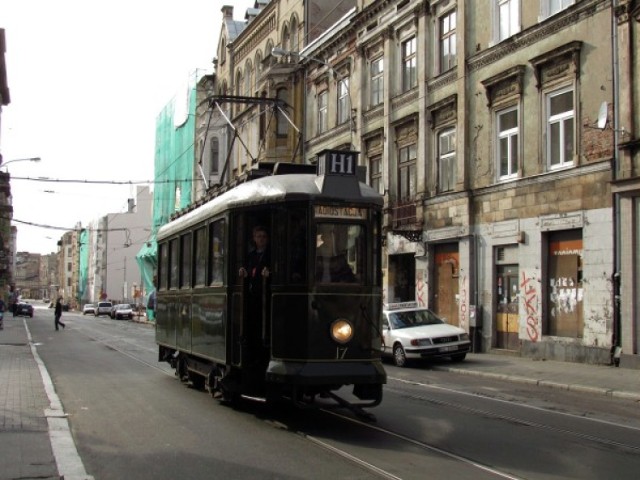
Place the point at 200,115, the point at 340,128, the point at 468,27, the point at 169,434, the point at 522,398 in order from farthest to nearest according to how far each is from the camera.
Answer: the point at 200,115, the point at 340,128, the point at 468,27, the point at 522,398, the point at 169,434

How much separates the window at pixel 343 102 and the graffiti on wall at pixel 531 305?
13.5 meters

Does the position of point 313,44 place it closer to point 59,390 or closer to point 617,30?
point 617,30

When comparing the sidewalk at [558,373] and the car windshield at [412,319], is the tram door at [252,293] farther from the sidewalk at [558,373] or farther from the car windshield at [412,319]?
the car windshield at [412,319]

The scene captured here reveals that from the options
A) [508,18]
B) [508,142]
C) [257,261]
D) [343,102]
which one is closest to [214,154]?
[343,102]

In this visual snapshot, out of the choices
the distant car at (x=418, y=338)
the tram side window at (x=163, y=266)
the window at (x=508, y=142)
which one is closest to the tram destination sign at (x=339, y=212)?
the tram side window at (x=163, y=266)

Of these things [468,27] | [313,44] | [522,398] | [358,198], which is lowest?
[522,398]

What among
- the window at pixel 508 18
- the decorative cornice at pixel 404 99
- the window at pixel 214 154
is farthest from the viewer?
the window at pixel 214 154

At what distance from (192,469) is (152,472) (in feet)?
1.19

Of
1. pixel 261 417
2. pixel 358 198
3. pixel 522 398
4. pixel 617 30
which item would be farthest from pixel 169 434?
pixel 617 30

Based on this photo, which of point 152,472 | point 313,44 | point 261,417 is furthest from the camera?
point 313,44

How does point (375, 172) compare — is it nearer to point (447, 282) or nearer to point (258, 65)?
point (447, 282)

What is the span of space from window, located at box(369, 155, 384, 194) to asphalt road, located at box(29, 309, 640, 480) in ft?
52.7

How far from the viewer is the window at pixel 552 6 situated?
1959cm

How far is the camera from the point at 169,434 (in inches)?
339
